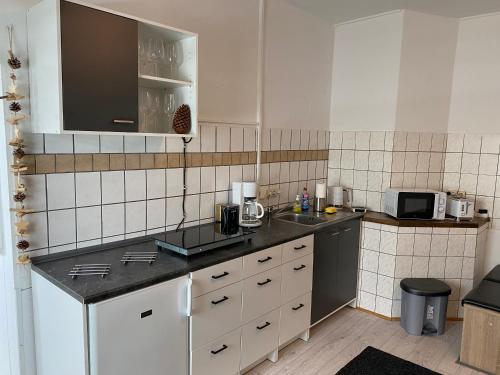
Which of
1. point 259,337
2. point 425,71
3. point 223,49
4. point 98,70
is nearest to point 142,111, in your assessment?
point 98,70

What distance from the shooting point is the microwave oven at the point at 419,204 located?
315 cm

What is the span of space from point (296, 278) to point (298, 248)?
0.70 ft

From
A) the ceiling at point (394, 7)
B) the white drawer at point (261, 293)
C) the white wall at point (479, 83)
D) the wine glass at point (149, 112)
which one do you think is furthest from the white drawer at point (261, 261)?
the white wall at point (479, 83)

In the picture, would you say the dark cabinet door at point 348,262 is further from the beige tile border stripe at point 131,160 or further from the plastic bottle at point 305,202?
the beige tile border stripe at point 131,160

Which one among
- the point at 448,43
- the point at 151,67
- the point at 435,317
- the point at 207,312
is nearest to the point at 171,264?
the point at 207,312

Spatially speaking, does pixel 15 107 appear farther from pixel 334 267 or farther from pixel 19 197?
pixel 334 267

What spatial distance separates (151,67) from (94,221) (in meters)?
0.92

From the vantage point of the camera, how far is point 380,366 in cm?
256

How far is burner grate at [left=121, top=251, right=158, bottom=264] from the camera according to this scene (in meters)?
1.95

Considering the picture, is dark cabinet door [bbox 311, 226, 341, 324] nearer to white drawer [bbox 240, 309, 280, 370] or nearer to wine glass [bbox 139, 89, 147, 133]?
white drawer [bbox 240, 309, 280, 370]

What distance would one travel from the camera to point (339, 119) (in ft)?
12.2

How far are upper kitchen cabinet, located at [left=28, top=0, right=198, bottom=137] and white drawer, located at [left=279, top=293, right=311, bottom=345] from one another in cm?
155

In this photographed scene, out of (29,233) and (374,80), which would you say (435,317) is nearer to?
(374,80)

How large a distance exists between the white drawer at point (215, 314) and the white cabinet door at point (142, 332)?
0.07 metres
